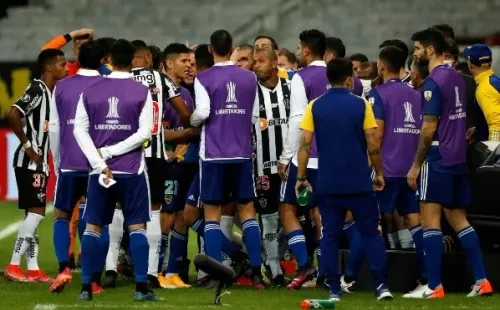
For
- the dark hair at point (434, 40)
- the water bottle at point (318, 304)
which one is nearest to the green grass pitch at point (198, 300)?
the water bottle at point (318, 304)

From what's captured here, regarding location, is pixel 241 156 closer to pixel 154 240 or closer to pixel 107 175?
pixel 154 240

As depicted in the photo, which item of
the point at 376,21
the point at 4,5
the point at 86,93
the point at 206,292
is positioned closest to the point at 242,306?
the point at 206,292

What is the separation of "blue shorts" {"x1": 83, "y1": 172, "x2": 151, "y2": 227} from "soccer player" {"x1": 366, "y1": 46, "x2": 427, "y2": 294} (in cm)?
221

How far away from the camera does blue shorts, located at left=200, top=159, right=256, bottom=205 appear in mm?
11922

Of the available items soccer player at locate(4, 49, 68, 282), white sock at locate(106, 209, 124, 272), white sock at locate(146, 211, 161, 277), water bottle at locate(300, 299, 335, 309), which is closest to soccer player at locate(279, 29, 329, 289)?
white sock at locate(146, 211, 161, 277)

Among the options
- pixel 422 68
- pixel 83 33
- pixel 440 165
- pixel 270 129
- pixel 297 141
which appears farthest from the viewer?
pixel 83 33

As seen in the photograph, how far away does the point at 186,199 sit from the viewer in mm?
12766

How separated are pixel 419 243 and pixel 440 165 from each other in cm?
92

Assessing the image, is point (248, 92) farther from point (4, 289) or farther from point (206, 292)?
point (4, 289)

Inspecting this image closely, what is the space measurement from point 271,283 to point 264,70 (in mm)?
1833

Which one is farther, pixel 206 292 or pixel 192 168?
pixel 192 168

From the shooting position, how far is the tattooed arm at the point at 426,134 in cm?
1116

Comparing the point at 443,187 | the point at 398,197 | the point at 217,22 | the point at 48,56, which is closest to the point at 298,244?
the point at 398,197

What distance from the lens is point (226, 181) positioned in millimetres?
12016
